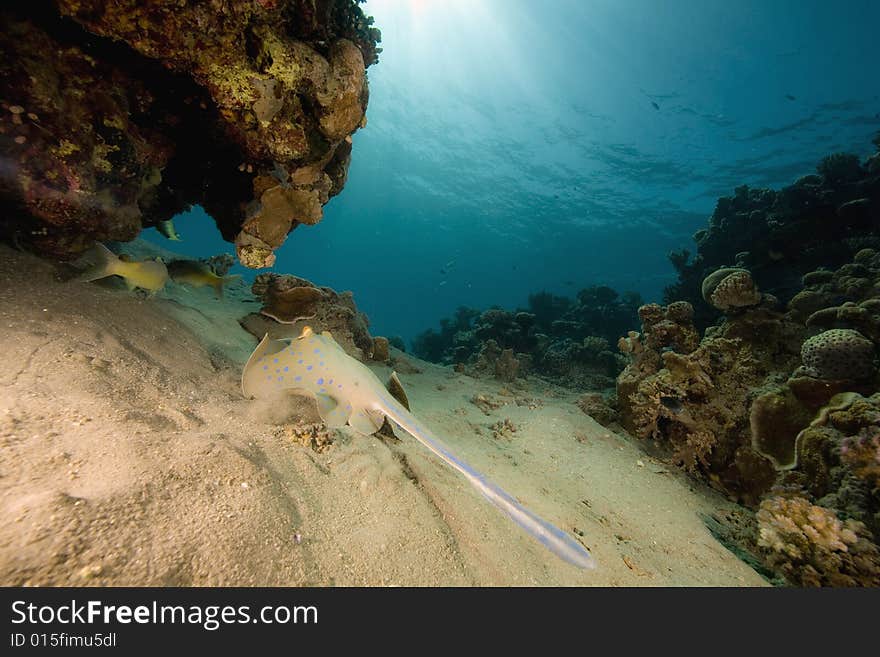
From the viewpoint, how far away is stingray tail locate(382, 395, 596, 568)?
1.45m

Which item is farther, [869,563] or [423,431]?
[869,563]

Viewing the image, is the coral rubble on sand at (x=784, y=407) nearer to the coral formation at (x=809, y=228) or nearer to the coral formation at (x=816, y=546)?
the coral formation at (x=816, y=546)

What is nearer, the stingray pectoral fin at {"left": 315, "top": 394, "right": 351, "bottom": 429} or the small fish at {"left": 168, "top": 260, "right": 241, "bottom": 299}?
the stingray pectoral fin at {"left": 315, "top": 394, "right": 351, "bottom": 429}

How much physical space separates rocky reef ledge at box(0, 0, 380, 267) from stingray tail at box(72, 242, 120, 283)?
0.51 ft

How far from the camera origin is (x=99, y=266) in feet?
12.9

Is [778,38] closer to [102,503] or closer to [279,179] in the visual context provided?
[279,179]

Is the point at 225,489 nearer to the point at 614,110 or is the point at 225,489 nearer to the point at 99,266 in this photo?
the point at 99,266

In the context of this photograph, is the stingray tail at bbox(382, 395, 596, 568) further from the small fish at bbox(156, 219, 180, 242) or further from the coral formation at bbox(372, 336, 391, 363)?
the small fish at bbox(156, 219, 180, 242)

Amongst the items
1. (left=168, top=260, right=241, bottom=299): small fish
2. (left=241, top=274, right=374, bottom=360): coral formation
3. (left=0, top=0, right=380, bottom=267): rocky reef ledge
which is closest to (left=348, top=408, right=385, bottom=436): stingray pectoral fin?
(left=0, top=0, right=380, bottom=267): rocky reef ledge

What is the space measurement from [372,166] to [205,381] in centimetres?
6144

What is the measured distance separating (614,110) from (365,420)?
126 feet

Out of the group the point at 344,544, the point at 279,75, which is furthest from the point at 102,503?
the point at 279,75

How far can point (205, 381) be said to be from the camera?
12.0ft

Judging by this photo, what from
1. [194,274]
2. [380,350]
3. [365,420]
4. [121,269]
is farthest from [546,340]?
[121,269]
